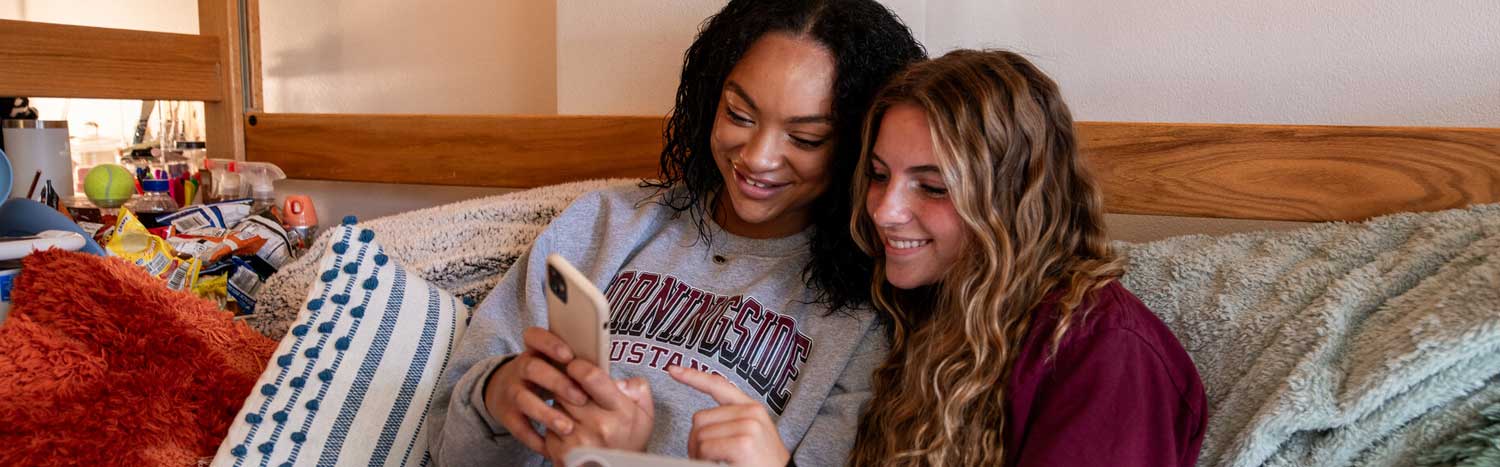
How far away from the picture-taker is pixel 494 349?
1.08 metres

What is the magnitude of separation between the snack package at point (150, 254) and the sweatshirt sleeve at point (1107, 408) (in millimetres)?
1124

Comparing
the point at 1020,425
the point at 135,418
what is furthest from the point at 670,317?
the point at 135,418

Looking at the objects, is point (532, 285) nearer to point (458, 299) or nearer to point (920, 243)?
point (458, 299)

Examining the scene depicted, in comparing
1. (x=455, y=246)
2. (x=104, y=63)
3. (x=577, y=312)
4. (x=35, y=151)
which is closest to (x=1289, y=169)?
(x=577, y=312)

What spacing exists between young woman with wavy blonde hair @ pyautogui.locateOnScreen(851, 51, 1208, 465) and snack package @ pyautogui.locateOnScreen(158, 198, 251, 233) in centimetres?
120

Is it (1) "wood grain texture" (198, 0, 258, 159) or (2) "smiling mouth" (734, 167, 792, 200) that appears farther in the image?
(1) "wood grain texture" (198, 0, 258, 159)

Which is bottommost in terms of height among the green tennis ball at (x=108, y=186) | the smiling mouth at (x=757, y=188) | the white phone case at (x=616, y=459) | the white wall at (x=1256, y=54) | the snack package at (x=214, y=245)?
the white phone case at (x=616, y=459)

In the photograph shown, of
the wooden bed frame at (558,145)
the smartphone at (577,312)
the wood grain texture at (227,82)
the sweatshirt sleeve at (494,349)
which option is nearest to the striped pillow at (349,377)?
the sweatshirt sleeve at (494,349)

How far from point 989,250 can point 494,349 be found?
523 mm

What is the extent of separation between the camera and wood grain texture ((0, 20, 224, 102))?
1692mm

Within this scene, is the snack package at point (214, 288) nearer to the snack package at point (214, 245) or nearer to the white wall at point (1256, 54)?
the snack package at point (214, 245)

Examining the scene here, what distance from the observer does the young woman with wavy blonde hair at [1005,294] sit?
0.82 meters

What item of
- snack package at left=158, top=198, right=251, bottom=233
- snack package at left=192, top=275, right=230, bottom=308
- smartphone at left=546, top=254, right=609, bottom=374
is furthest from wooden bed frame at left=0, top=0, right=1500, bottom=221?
smartphone at left=546, top=254, right=609, bottom=374

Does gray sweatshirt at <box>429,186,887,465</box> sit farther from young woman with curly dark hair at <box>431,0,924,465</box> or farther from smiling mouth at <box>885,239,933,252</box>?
smiling mouth at <box>885,239,933,252</box>
